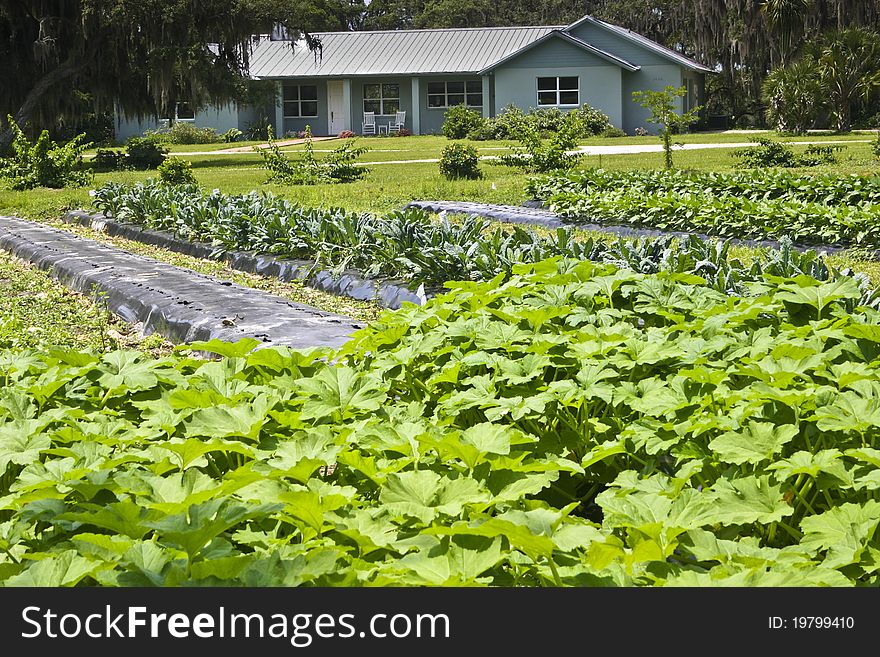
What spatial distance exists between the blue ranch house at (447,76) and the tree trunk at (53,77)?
13.2 m

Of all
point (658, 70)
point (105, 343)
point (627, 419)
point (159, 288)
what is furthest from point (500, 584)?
point (658, 70)

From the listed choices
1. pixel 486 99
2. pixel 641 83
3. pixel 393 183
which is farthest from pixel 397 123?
pixel 393 183

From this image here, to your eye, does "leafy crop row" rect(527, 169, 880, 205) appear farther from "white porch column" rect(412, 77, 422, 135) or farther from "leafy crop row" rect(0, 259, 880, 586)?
"white porch column" rect(412, 77, 422, 135)

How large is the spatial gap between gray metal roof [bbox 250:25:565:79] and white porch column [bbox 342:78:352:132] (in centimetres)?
67

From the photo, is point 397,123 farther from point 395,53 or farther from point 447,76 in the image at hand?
point 395,53

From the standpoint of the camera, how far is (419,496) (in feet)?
7.82

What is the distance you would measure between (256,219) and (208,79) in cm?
1620

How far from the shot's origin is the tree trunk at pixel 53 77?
2498 cm

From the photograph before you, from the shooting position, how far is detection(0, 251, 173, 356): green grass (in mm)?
6328

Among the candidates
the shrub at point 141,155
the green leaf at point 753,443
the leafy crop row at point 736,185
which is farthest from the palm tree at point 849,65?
the green leaf at point 753,443

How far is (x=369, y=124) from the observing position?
42906 millimetres

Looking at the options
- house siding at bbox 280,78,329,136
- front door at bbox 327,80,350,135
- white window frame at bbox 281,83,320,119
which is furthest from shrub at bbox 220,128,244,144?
front door at bbox 327,80,350,135
